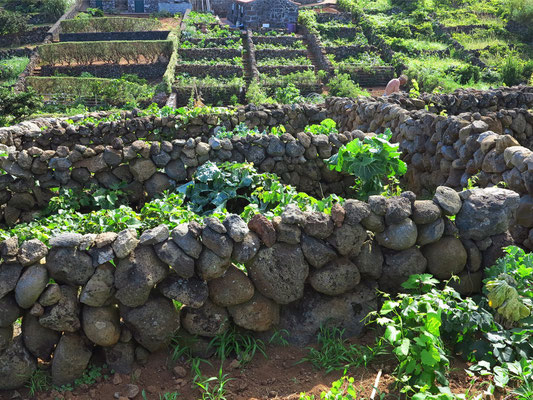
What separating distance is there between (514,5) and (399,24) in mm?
7687

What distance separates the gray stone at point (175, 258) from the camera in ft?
14.6

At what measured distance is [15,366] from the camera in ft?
14.3

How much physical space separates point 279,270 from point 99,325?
5.15 ft

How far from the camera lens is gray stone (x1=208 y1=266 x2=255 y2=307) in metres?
4.65

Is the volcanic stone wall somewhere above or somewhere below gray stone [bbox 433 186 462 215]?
below

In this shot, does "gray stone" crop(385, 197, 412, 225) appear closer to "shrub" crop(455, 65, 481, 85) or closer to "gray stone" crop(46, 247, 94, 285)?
"gray stone" crop(46, 247, 94, 285)

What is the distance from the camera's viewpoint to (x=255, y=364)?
4.64 metres

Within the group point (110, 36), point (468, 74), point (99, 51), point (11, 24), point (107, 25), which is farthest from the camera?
point (11, 24)

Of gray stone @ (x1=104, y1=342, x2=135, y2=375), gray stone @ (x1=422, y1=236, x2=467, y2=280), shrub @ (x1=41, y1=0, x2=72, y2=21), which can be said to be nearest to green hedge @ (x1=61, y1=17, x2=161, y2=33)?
shrub @ (x1=41, y1=0, x2=72, y2=21)

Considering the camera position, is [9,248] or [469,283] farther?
[469,283]

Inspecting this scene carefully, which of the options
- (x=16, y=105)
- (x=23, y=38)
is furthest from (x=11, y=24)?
(x=16, y=105)

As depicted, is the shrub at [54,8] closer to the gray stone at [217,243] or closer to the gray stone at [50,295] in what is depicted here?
the gray stone at [50,295]

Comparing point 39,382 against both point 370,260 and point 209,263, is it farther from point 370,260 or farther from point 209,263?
point 370,260

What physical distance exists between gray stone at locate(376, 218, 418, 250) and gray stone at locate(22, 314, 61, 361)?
3.00 metres
